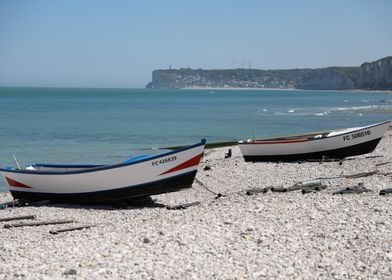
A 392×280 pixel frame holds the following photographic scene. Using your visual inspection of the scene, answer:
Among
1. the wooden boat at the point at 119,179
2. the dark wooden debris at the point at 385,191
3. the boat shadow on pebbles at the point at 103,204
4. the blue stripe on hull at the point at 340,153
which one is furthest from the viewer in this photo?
the blue stripe on hull at the point at 340,153

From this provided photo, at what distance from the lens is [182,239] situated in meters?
9.33

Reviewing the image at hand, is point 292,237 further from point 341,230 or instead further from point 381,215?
point 381,215

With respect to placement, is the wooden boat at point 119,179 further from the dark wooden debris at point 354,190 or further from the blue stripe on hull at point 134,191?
the dark wooden debris at point 354,190

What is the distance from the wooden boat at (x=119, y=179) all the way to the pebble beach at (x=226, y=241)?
714 mm

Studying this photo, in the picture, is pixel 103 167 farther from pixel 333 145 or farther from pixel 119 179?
pixel 333 145

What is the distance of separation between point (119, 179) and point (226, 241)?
6200mm

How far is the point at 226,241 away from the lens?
29.9ft

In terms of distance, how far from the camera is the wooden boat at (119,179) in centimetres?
1454

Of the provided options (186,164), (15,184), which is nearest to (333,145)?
(186,164)

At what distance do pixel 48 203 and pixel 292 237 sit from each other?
871cm

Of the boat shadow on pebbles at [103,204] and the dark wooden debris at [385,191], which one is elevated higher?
the dark wooden debris at [385,191]

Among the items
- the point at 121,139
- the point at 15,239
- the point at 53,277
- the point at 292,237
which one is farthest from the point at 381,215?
the point at 121,139

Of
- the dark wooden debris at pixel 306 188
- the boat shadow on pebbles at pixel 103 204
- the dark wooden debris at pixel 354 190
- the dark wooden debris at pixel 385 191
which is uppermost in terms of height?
the dark wooden debris at pixel 385 191

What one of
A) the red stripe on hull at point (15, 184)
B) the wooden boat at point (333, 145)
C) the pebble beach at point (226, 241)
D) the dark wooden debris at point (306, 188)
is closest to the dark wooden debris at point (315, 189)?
the dark wooden debris at point (306, 188)
